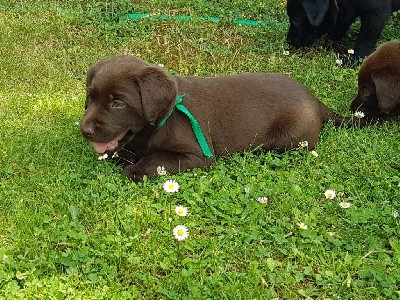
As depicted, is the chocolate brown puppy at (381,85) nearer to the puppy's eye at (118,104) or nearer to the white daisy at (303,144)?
the white daisy at (303,144)

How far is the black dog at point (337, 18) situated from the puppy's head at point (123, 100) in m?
3.25

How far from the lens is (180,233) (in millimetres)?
3344

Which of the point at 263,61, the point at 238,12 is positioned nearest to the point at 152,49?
the point at 263,61

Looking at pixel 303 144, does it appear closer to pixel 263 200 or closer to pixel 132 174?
pixel 263 200

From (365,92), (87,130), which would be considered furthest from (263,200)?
(365,92)

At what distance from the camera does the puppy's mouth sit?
158 inches

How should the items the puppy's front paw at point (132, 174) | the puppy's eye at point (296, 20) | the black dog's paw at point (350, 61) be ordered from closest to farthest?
the puppy's front paw at point (132, 174)
the black dog's paw at point (350, 61)
the puppy's eye at point (296, 20)

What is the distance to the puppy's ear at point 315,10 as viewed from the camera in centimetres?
662

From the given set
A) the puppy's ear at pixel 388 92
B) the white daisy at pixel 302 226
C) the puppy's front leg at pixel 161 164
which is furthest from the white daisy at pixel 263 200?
the puppy's ear at pixel 388 92

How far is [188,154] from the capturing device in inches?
164

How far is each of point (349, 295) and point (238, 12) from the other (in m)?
5.72

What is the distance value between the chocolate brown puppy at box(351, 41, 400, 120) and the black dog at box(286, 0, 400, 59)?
1347mm

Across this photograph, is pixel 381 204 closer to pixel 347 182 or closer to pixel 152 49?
pixel 347 182

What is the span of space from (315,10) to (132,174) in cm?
359
